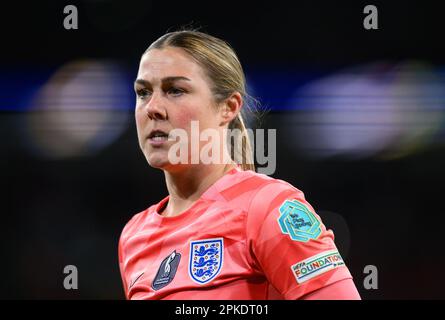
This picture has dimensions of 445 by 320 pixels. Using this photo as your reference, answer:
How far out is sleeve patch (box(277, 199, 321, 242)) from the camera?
1.45m

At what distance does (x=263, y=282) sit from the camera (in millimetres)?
1498

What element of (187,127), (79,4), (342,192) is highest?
(79,4)

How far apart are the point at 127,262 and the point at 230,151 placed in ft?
1.45

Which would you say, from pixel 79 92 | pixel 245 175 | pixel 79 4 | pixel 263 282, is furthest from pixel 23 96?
pixel 263 282

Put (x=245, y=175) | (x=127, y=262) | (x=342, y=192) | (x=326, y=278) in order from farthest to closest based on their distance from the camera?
(x=342, y=192)
(x=127, y=262)
(x=245, y=175)
(x=326, y=278)

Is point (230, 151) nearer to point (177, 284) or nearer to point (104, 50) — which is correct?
point (177, 284)

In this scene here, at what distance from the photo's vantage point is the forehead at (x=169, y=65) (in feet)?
5.59

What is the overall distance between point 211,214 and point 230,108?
0.36 meters

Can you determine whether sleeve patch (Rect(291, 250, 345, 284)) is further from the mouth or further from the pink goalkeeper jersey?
the mouth

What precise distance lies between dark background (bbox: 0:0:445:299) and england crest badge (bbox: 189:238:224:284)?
1.62 meters

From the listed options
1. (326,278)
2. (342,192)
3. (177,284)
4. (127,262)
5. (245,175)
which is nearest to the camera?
(326,278)

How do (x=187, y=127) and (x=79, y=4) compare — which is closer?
(x=187, y=127)

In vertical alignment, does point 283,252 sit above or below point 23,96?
below

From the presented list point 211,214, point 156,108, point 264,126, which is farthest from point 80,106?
point 211,214
